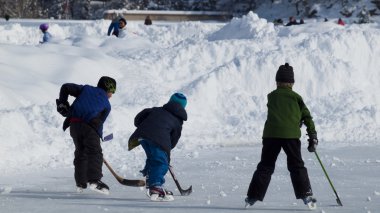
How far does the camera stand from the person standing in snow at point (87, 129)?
8242 millimetres

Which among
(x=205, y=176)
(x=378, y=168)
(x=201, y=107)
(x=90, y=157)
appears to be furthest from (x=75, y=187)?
(x=201, y=107)

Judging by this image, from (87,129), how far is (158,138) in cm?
86

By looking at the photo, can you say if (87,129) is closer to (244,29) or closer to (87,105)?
(87,105)

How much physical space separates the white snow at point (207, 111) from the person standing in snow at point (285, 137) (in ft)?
0.90

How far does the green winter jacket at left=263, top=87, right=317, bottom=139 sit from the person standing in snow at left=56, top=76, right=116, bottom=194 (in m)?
1.89

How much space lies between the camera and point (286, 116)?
7.23 metres

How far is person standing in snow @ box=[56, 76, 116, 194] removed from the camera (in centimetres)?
824

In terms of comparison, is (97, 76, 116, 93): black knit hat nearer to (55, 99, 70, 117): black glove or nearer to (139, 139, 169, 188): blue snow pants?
(55, 99, 70, 117): black glove

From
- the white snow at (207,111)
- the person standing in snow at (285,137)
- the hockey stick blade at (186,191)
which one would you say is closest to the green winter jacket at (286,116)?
the person standing in snow at (285,137)

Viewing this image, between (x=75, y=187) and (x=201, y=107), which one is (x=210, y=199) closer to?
(x=75, y=187)

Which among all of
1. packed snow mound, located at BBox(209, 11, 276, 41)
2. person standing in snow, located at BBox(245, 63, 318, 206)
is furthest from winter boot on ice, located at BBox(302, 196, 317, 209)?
packed snow mound, located at BBox(209, 11, 276, 41)

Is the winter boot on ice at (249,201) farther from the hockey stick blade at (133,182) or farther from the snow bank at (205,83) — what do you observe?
the snow bank at (205,83)

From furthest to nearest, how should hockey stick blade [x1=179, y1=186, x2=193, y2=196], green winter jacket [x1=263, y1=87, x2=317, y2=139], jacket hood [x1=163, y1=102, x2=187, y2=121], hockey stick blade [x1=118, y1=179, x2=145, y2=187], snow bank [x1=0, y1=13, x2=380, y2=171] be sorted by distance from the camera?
snow bank [x1=0, y1=13, x2=380, y2=171]
hockey stick blade [x1=118, y1=179, x2=145, y2=187]
hockey stick blade [x1=179, y1=186, x2=193, y2=196]
jacket hood [x1=163, y1=102, x2=187, y2=121]
green winter jacket [x1=263, y1=87, x2=317, y2=139]

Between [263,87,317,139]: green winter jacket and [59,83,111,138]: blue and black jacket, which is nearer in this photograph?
[263,87,317,139]: green winter jacket
